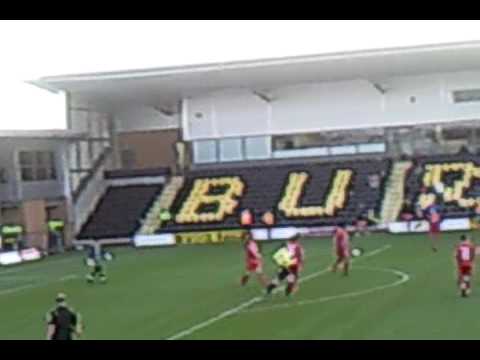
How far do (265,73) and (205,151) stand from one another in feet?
24.7

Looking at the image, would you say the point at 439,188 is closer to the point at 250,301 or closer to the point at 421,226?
the point at 421,226

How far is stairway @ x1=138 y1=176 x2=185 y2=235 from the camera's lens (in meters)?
52.4

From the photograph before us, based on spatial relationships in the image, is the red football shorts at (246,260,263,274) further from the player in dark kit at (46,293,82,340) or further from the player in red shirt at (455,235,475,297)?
the player in dark kit at (46,293,82,340)

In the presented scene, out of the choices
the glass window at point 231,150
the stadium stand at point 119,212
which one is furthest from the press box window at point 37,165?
the glass window at point 231,150

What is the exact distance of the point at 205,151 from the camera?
57562 mm

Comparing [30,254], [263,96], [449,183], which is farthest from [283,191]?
[30,254]

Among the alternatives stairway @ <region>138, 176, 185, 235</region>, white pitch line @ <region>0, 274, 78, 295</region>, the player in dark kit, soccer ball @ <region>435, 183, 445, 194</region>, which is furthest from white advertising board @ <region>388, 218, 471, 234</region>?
the player in dark kit

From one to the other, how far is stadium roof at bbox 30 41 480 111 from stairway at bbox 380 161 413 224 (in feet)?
15.7

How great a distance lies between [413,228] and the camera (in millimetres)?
47719

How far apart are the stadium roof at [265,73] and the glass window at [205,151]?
2.82 m
